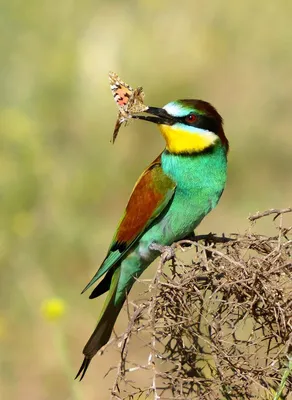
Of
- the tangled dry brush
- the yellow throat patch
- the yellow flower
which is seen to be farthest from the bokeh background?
the tangled dry brush

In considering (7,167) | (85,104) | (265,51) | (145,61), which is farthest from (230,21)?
(7,167)

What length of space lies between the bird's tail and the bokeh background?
67 cm

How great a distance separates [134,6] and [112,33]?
2.40ft

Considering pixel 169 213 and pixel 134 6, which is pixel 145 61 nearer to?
pixel 134 6

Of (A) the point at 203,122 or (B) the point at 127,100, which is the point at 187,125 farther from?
(B) the point at 127,100

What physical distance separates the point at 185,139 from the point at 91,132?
2396 millimetres

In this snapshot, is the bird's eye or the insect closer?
the insect

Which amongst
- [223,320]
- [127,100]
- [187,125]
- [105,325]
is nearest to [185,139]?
[187,125]

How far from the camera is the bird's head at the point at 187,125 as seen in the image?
2.83 metres

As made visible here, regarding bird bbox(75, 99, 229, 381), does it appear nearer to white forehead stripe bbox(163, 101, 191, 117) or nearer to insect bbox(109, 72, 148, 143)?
white forehead stripe bbox(163, 101, 191, 117)

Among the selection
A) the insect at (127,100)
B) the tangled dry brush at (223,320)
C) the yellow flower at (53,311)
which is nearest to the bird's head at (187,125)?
the insect at (127,100)

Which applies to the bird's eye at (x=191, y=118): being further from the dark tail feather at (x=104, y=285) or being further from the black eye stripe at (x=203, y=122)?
the dark tail feather at (x=104, y=285)

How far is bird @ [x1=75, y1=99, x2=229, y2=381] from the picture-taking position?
281 centimetres

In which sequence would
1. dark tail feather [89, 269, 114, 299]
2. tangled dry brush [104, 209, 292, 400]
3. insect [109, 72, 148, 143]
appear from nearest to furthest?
tangled dry brush [104, 209, 292, 400] → insect [109, 72, 148, 143] → dark tail feather [89, 269, 114, 299]
